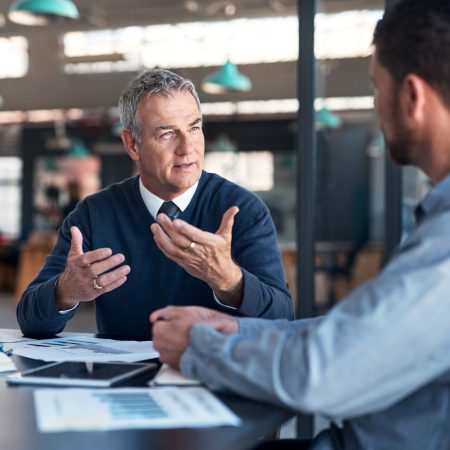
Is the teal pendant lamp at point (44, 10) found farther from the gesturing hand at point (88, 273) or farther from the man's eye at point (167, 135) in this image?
the gesturing hand at point (88, 273)

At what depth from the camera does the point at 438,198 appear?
1.11 metres

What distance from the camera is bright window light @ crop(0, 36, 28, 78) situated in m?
11.5

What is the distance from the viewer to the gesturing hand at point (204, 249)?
64.3 inches

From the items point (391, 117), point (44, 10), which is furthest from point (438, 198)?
point (44, 10)

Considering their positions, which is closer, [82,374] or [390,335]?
[390,335]

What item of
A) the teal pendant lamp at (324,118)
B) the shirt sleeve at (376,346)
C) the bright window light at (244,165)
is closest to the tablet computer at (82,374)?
the shirt sleeve at (376,346)

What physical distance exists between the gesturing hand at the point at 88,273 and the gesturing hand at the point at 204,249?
0.12 meters

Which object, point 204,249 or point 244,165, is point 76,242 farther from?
point 244,165

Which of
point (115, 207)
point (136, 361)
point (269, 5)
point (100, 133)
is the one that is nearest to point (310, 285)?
point (115, 207)

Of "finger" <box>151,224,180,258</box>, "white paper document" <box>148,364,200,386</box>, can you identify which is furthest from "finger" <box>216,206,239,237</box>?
"white paper document" <box>148,364,200,386</box>

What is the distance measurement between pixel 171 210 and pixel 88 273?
19.3 inches

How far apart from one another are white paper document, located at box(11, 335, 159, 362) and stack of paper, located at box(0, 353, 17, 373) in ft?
0.31

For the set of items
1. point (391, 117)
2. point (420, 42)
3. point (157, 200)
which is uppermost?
point (420, 42)

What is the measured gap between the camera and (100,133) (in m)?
15.4
